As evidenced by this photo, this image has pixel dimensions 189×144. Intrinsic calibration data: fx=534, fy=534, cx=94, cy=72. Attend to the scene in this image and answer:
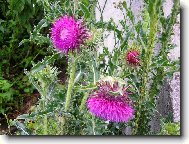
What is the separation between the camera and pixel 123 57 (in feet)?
4.43

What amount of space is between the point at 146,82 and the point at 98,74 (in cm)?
13

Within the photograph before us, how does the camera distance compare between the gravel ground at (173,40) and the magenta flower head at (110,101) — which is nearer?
the magenta flower head at (110,101)

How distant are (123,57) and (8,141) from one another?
0.37 metres

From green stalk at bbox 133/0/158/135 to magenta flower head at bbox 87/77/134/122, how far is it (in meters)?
0.14

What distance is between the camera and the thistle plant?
4.06ft

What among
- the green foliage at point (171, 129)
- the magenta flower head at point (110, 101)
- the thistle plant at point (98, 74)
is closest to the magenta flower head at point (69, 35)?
the thistle plant at point (98, 74)

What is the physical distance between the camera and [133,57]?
4.41 ft

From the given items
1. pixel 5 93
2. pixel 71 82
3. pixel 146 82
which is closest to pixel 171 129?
pixel 146 82

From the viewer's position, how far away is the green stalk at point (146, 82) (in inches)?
49.9

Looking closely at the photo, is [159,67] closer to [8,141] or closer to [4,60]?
[8,141]

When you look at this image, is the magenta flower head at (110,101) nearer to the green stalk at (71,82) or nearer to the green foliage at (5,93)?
the green stalk at (71,82)

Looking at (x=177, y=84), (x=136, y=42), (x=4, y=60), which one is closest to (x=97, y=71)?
(x=136, y=42)

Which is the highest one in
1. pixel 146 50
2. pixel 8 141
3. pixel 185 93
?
pixel 146 50

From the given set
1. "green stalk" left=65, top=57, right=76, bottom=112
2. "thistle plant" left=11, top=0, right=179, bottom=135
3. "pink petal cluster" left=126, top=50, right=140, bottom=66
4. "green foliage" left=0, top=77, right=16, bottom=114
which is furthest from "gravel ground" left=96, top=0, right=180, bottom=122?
"green foliage" left=0, top=77, right=16, bottom=114
